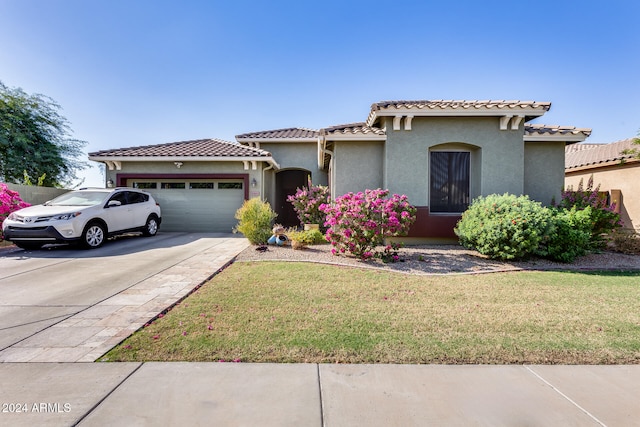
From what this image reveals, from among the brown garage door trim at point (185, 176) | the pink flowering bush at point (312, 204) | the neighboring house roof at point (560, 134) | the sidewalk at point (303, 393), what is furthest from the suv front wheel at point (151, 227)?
the neighboring house roof at point (560, 134)

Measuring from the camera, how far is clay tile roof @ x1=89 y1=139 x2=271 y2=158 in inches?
499

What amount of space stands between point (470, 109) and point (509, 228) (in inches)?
152

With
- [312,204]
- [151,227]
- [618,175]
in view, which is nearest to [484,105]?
[312,204]

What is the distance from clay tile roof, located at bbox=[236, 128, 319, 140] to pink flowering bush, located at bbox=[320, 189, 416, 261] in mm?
8780

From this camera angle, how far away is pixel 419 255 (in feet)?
25.4

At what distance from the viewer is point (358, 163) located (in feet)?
31.7

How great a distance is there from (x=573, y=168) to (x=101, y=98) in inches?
936

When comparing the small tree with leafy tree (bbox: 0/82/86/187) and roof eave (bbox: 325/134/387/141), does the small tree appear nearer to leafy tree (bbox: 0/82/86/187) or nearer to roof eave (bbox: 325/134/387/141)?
roof eave (bbox: 325/134/387/141)

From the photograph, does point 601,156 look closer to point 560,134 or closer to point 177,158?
point 560,134

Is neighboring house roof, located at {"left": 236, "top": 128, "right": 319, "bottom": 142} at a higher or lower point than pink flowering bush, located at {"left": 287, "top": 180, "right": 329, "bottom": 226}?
higher

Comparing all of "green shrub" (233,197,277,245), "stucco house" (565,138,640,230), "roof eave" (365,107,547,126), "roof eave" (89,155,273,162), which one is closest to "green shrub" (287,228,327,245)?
"green shrub" (233,197,277,245)

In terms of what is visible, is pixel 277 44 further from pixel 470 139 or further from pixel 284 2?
pixel 470 139

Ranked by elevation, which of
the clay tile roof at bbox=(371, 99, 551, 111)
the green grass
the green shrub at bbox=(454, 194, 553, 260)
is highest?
the clay tile roof at bbox=(371, 99, 551, 111)

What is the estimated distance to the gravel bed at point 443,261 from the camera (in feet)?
22.2
